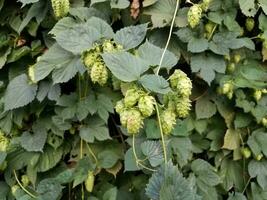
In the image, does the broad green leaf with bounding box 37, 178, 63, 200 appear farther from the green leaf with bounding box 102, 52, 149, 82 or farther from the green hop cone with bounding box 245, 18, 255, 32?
the green hop cone with bounding box 245, 18, 255, 32

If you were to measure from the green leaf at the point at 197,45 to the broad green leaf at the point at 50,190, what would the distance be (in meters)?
0.68

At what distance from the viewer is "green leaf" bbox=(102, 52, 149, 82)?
4.46 feet

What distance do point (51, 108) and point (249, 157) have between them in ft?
2.64

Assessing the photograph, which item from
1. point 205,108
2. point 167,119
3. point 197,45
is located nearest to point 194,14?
point 197,45

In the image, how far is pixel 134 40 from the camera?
1562 mm

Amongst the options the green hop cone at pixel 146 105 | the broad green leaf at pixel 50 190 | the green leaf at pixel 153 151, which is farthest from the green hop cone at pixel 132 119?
the broad green leaf at pixel 50 190

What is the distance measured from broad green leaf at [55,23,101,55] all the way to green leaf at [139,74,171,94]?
0.25 m

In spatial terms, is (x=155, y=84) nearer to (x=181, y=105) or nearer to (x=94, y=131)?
(x=181, y=105)

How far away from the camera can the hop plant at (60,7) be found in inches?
66.1

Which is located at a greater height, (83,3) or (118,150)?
A: (83,3)

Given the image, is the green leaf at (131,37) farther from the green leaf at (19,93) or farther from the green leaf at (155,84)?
the green leaf at (19,93)

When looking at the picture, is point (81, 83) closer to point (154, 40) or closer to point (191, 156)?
point (154, 40)

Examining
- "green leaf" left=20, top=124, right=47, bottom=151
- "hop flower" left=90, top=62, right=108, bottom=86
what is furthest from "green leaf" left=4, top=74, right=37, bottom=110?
"hop flower" left=90, top=62, right=108, bottom=86

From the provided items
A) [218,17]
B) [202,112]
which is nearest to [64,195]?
[202,112]
